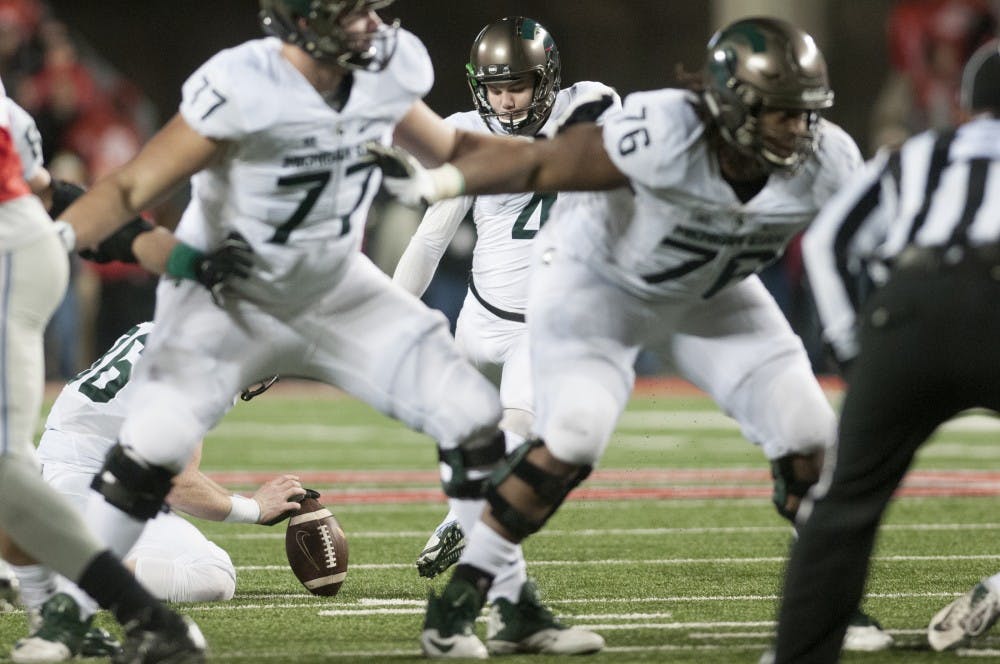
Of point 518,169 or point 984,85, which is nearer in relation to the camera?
point 984,85

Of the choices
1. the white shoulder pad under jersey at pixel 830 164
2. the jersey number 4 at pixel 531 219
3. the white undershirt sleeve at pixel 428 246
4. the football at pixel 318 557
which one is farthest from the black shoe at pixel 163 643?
the jersey number 4 at pixel 531 219

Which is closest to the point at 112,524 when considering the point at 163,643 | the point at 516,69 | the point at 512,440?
the point at 163,643

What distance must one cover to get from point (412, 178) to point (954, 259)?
1298 millimetres

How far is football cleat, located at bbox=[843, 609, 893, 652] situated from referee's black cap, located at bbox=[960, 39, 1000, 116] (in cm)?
131

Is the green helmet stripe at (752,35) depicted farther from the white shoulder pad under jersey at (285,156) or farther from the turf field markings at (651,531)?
the turf field markings at (651,531)

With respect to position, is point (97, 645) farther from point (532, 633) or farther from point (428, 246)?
point (428, 246)

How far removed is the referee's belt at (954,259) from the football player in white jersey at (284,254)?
4.10 ft

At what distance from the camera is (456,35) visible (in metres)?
16.6

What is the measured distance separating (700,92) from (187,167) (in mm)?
1229

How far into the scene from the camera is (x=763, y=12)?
49.6 feet

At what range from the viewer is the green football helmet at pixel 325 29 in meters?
4.08

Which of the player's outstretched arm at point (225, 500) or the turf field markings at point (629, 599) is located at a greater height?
the player's outstretched arm at point (225, 500)

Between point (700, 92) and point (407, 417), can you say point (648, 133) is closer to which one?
point (700, 92)

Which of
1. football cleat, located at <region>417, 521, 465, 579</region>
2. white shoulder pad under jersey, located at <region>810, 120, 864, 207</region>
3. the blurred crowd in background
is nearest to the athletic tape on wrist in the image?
football cleat, located at <region>417, 521, 465, 579</region>
